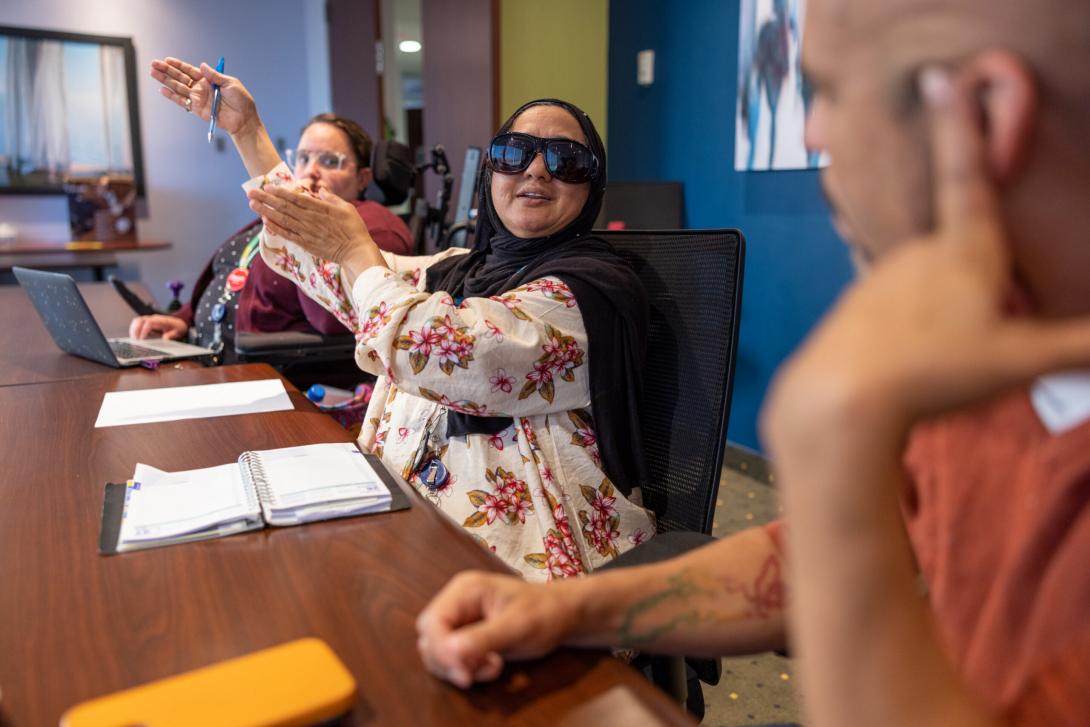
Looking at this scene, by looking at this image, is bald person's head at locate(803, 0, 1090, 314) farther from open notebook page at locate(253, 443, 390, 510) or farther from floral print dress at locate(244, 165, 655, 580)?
floral print dress at locate(244, 165, 655, 580)

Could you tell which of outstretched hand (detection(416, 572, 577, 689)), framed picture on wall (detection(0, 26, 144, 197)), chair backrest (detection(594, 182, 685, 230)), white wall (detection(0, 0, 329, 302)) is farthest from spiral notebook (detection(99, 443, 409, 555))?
white wall (detection(0, 0, 329, 302))

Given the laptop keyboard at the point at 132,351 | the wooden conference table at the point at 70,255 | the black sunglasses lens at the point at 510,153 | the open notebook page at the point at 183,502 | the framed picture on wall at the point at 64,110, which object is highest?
the framed picture on wall at the point at 64,110

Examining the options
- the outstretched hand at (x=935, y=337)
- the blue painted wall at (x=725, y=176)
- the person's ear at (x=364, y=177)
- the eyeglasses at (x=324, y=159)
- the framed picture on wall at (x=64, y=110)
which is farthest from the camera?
the framed picture on wall at (x=64, y=110)

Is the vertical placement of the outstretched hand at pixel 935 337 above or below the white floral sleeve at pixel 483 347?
above

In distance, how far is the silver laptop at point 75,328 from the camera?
64.2 inches

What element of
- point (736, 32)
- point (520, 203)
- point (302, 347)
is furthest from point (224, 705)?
point (736, 32)

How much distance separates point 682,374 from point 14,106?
17.3ft

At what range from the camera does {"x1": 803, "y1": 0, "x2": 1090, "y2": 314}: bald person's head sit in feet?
1.28

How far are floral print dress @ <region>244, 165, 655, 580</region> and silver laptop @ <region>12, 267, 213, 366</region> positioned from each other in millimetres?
718

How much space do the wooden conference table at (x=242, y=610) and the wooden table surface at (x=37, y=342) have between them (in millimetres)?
661

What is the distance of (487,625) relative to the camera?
0.60 metres

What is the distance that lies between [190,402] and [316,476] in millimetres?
540

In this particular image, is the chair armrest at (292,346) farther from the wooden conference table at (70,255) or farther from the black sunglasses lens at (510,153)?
the wooden conference table at (70,255)

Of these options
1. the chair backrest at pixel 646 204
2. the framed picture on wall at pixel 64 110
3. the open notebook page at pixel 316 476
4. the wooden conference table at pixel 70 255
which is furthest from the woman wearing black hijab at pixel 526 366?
the framed picture on wall at pixel 64 110
